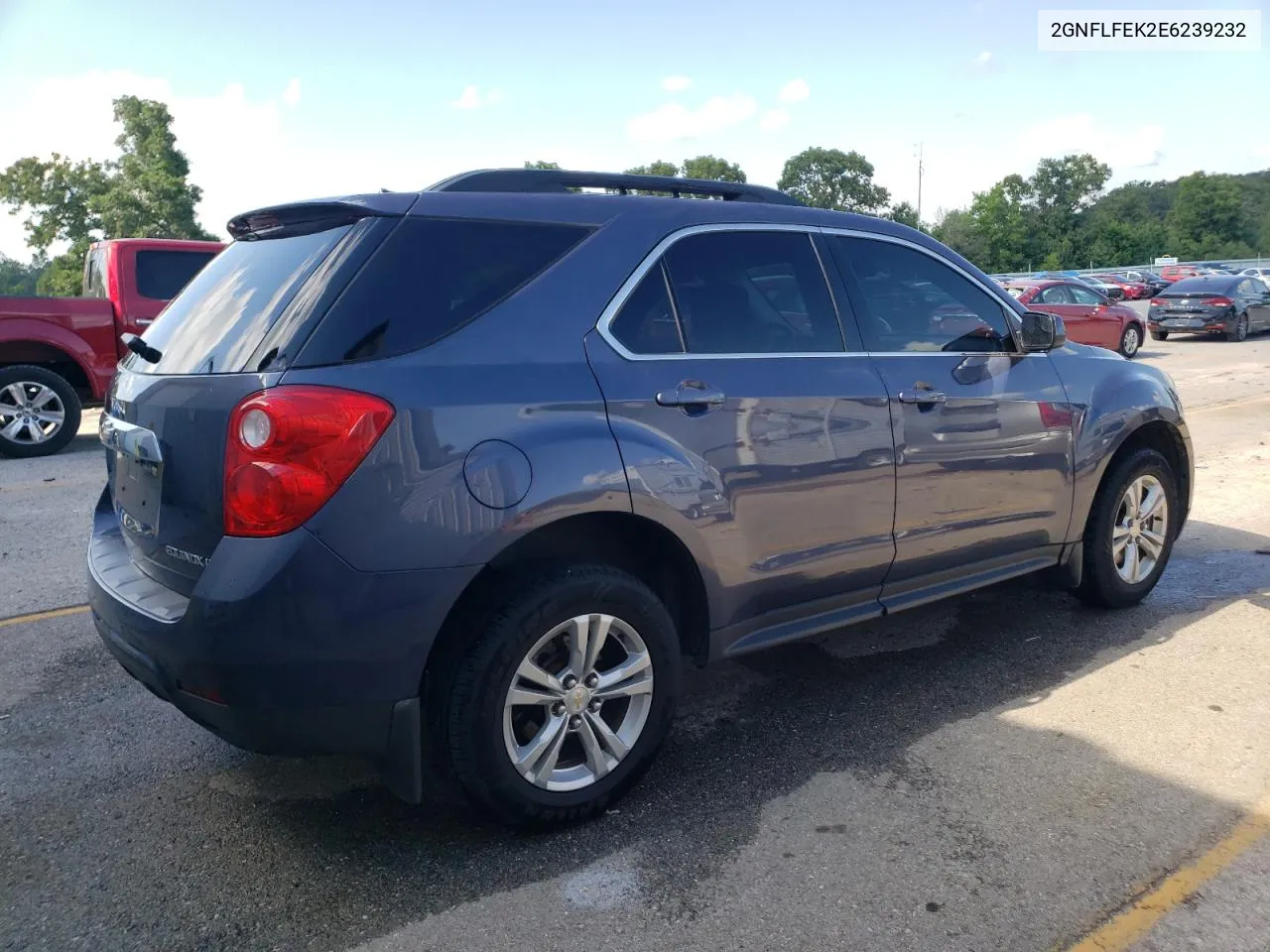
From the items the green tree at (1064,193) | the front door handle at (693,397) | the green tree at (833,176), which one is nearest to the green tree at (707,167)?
the green tree at (833,176)

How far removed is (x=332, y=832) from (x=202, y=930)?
0.52 meters

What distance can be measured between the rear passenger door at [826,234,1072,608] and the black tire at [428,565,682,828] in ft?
4.20

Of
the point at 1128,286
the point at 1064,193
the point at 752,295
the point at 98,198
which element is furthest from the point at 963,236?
the point at 752,295

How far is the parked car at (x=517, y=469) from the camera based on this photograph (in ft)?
8.54

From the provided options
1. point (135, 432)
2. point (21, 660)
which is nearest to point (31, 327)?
point (21, 660)

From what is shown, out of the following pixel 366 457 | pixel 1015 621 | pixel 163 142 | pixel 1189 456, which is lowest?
pixel 1015 621

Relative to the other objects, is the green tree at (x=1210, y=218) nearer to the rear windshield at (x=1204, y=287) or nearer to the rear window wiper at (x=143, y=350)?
the rear windshield at (x=1204, y=287)

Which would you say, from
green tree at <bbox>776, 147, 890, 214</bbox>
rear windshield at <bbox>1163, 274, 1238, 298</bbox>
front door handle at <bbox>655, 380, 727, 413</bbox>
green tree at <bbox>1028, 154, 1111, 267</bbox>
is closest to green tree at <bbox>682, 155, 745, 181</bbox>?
green tree at <bbox>776, 147, 890, 214</bbox>

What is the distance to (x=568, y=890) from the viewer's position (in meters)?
2.75

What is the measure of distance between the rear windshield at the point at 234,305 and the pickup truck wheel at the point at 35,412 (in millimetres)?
7141

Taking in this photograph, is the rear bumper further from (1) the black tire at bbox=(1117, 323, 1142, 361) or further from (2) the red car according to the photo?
(1) the black tire at bbox=(1117, 323, 1142, 361)

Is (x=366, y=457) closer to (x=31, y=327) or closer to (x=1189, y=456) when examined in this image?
(x=1189, y=456)

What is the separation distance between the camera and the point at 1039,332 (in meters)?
4.37

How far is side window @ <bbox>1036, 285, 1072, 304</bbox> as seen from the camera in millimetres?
20172
